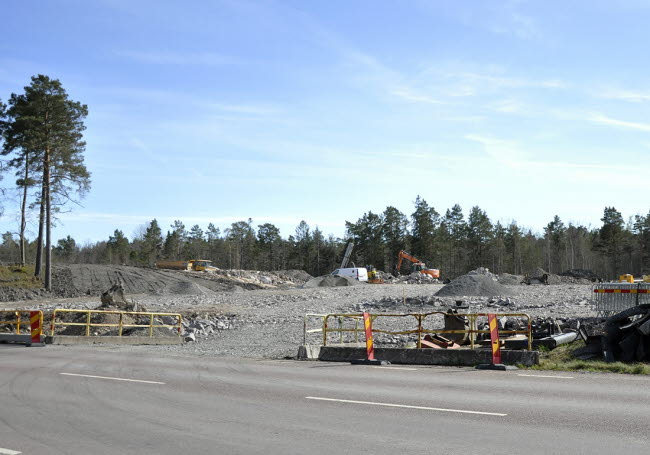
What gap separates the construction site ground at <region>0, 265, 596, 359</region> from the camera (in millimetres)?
26188

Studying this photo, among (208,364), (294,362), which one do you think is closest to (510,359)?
(294,362)

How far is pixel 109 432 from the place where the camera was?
7.64 m

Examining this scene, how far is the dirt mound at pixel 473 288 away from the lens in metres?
45.7

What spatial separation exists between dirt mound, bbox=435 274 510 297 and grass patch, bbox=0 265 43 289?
3337 centimetres

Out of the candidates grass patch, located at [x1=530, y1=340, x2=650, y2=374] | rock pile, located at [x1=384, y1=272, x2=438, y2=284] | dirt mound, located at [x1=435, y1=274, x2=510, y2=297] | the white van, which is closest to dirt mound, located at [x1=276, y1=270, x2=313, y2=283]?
the white van

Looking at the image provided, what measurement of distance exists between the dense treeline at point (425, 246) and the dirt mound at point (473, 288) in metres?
60.4

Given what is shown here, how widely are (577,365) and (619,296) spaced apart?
9270 millimetres

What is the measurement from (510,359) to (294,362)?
5.73 meters

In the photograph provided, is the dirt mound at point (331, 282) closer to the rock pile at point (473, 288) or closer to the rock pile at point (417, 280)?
the rock pile at point (417, 280)

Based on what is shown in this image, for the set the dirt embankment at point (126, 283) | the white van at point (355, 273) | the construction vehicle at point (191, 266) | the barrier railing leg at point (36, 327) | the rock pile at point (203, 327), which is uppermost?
the construction vehicle at point (191, 266)

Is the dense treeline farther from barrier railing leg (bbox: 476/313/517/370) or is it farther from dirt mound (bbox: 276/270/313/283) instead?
barrier railing leg (bbox: 476/313/517/370)

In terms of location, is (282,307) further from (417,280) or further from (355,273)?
(417,280)

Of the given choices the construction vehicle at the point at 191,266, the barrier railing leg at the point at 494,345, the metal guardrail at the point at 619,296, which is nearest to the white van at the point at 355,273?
the construction vehicle at the point at 191,266

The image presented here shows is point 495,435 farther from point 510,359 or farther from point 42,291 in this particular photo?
point 42,291
